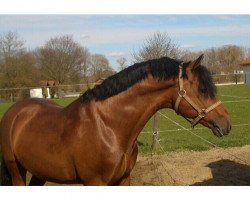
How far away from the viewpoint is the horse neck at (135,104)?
2.88 m

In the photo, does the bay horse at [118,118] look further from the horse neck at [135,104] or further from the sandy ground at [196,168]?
the sandy ground at [196,168]

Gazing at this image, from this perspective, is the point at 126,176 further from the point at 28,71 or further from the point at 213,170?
the point at 28,71

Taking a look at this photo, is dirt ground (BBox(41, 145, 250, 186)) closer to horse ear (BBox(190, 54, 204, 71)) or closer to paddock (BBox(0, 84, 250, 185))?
paddock (BBox(0, 84, 250, 185))

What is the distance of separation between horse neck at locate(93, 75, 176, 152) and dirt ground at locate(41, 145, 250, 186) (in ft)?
9.81

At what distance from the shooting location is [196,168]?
6.27m

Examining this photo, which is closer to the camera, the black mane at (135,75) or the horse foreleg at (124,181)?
the black mane at (135,75)

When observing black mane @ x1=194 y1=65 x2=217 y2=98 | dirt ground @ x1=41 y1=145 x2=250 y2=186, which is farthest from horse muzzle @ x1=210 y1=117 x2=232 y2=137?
dirt ground @ x1=41 y1=145 x2=250 y2=186

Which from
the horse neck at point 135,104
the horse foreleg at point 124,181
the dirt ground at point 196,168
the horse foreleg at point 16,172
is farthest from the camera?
the dirt ground at point 196,168

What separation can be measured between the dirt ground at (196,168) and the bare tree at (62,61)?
35173mm

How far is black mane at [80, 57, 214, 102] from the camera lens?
286 cm

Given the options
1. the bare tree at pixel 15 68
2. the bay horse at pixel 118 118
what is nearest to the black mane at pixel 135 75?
the bay horse at pixel 118 118

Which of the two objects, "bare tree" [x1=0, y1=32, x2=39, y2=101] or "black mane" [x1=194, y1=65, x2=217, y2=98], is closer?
"black mane" [x1=194, y1=65, x2=217, y2=98]

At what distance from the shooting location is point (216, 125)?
9.11 ft

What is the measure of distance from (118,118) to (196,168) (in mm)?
3836
